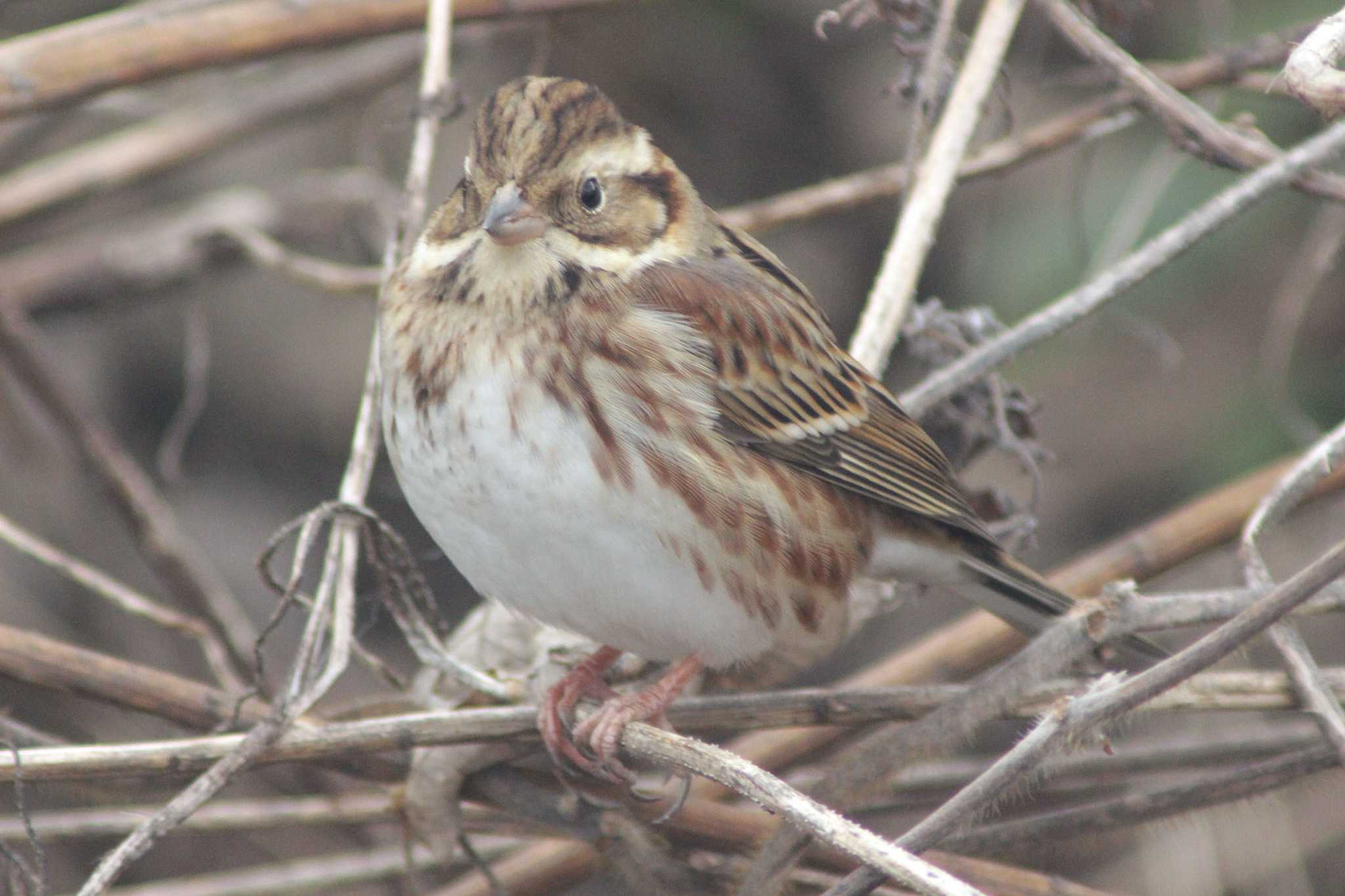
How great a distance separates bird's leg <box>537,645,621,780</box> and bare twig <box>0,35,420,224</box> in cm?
191

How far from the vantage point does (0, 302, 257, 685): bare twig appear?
3.52m

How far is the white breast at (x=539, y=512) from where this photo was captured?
2400 millimetres

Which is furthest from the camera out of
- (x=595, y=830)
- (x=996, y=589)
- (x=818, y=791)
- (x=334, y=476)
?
(x=334, y=476)

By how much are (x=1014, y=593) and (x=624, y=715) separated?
2.57ft

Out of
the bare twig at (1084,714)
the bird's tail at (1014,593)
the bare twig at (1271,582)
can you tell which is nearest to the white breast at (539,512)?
the bird's tail at (1014,593)

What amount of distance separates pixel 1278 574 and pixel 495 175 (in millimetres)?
2240

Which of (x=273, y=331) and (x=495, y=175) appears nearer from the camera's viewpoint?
(x=495, y=175)

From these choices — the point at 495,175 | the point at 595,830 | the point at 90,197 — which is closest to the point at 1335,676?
the point at 595,830

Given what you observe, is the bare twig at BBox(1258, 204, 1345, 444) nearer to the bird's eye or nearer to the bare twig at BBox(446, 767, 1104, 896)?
the bare twig at BBox(446, 767, 1104, 896)

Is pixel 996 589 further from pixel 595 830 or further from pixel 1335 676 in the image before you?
pixel 595 830

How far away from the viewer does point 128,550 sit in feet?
14.0

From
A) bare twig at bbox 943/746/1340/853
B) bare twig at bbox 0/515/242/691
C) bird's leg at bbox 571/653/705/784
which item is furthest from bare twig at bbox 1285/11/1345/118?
bare twig at bbox 0/515/242/691

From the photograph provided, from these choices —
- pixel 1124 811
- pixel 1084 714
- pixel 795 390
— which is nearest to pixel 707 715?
pixel 795 390

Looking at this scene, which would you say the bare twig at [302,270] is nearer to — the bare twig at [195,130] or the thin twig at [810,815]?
the bare twig at [195,130]
